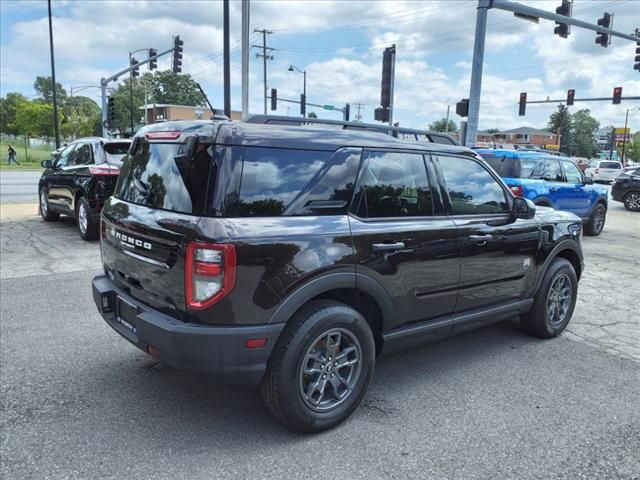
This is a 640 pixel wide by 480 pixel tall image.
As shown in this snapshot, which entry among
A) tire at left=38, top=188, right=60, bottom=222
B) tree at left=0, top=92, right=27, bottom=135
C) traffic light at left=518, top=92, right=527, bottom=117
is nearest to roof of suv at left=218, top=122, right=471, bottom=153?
tire at left=38, top=188, right=60, bottom=222

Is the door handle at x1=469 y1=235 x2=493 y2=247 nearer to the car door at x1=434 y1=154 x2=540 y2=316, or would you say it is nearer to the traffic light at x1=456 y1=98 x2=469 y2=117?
the car door at x1=434 y1=154 x2=540 y2=316

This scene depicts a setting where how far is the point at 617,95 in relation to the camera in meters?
28.0

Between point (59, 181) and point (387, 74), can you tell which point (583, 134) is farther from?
point (59, 181)

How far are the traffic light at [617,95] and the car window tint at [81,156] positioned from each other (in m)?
28.0

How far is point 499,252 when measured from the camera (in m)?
4.18

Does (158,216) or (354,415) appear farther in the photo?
(354,415)

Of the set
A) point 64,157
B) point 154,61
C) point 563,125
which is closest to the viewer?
point 64,157

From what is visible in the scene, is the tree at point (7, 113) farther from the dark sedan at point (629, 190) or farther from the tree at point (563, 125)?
the tree at point (563, 125)

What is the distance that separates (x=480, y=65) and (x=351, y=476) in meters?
12.9

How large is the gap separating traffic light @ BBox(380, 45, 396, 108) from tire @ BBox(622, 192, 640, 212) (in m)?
9.84

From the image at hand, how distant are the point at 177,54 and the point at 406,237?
21.9 m

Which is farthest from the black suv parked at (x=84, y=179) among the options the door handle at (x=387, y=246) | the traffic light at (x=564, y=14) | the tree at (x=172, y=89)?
the tree at (x=172, y=89)

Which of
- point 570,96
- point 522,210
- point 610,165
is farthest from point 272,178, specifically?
point 610,165

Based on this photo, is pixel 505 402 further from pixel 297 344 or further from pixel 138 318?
pixel 138 318
